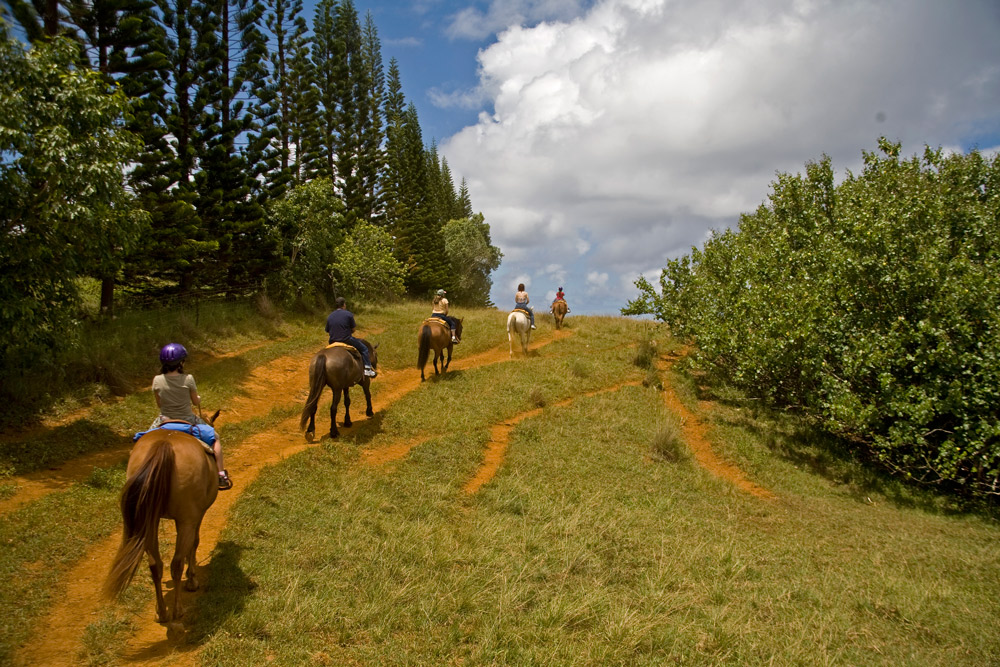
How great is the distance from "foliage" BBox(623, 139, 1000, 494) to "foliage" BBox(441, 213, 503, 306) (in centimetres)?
4150

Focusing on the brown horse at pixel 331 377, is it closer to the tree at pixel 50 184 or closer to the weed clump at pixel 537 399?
the tree at pixel 50 184

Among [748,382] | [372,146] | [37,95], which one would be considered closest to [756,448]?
[748,382]

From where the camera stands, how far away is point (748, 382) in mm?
16172

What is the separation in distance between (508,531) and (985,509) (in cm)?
1110

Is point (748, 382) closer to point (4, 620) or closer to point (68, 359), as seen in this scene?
point (4, 620)

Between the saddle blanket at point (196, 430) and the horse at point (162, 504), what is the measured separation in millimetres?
248

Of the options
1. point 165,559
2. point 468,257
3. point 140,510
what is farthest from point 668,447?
point 468,257

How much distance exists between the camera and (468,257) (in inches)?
2325

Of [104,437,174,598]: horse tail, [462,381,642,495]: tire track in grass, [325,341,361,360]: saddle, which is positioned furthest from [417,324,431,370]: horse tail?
[104,437,174,598]: horse tail

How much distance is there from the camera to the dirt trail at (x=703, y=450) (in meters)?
12.6

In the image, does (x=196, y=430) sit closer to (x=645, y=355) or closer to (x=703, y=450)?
(x=703, y=450)

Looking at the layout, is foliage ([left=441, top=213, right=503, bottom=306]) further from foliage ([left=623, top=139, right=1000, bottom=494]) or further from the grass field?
the grass field

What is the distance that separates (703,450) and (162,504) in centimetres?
1286

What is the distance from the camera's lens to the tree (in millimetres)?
9578
